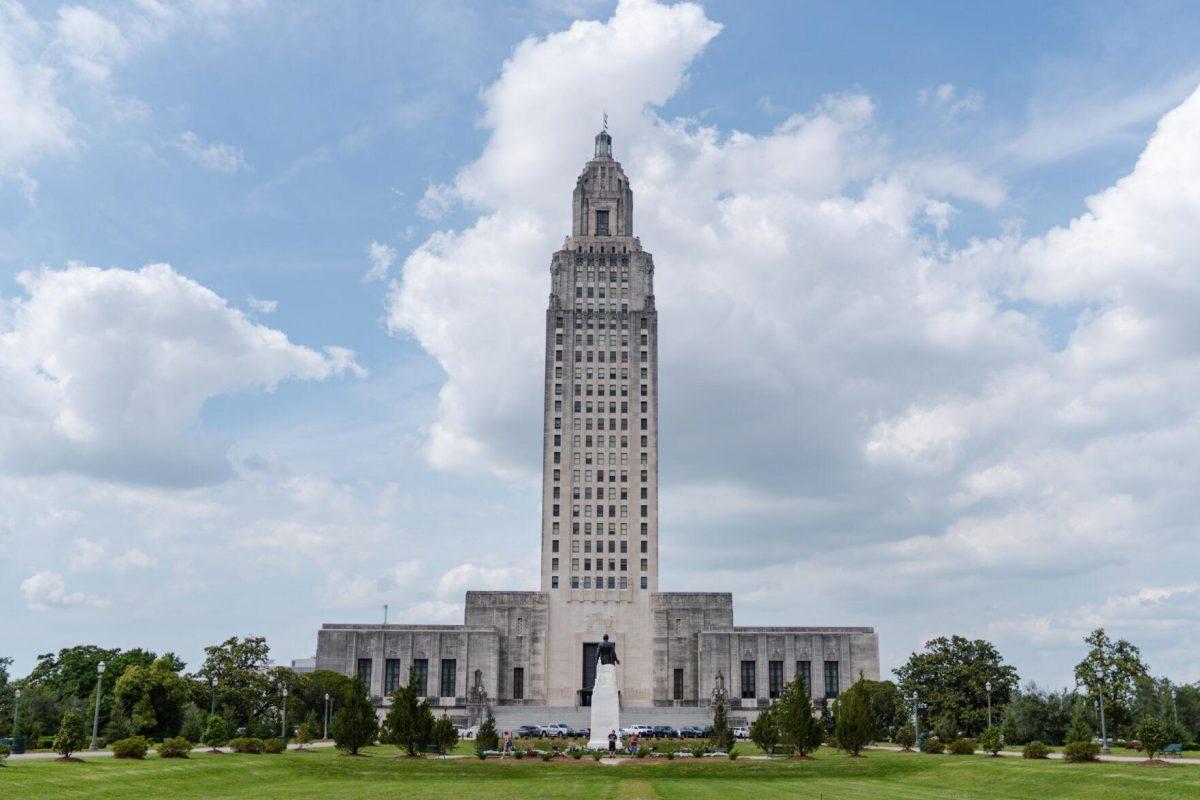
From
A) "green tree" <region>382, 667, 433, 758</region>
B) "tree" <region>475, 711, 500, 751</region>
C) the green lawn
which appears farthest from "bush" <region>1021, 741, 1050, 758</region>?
"green tree" <region>382, 667, 433, 758</region>

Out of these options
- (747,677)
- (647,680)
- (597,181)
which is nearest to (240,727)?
(647,680)

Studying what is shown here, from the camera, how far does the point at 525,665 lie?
123 metres

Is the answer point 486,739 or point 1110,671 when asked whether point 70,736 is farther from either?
point 1110,671

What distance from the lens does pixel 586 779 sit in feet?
161

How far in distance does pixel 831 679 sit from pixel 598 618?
93.2ft

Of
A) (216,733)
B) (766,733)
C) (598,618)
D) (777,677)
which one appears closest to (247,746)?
(216,733)

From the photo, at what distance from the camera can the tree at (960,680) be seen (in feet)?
286

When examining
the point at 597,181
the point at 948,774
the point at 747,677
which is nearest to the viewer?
the point at 948,774

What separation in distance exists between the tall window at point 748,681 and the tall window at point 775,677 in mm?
1874

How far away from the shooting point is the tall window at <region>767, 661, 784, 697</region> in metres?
122

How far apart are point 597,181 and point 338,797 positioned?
11368 centimetres

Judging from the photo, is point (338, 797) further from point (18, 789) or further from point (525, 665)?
point (525, 665)

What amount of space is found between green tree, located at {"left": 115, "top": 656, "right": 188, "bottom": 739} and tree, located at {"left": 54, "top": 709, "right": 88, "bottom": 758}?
1527 inches

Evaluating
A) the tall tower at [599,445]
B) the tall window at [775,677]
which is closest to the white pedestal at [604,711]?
the tall tower at [599,445]
